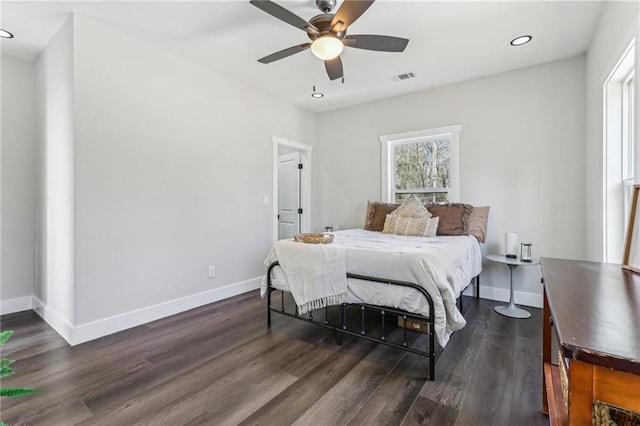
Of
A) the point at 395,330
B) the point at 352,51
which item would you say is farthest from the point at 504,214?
the point at 352,51

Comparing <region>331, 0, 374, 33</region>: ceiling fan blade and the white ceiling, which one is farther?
the white ceiling

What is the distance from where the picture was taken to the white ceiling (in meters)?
2.39

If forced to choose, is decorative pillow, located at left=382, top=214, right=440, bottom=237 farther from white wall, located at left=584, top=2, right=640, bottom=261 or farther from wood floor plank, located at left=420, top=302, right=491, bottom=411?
white wall, located at left=584, top=2, right=640, bottom=261

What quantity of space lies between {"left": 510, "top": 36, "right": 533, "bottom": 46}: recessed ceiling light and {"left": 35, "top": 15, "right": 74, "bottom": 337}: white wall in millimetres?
3966

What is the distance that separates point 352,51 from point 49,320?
401cm

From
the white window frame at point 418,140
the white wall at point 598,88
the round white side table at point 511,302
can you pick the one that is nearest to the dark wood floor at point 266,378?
the round white side table at point 511,302

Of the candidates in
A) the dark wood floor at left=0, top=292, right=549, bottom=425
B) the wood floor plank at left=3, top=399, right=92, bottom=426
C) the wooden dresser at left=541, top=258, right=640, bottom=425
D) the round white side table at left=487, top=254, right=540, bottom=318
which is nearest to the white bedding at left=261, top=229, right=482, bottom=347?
the dark wood floor at left=0, top=292, right=549, bottom=425

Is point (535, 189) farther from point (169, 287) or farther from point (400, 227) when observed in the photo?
point (169, 287)

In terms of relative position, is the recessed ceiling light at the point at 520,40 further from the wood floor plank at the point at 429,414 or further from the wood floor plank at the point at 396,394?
the wood floor plank at the point at 429,414

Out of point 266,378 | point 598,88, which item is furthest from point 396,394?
point 598,88

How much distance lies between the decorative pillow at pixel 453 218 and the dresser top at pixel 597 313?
2.00 meters

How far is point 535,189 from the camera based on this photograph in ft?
11.2

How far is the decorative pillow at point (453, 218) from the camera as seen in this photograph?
3.39 meters

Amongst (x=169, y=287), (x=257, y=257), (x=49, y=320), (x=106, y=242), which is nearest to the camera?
(x=106, y=242)
